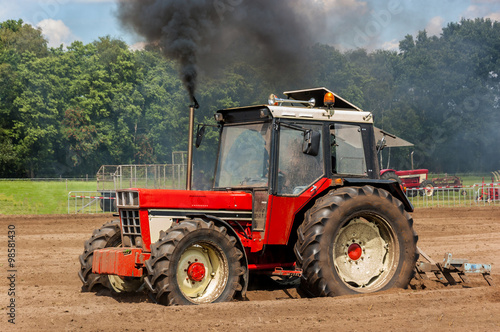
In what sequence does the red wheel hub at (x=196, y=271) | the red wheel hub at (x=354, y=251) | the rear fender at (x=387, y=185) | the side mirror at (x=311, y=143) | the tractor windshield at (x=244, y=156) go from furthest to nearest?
the rear fender at (x=387, y=185) → the red wheel hub at (x=354, y=251) → the tractor windshield at (x=244, y=156) → the side mirror at (x=311, y=143) → the red wheel hub at (x=196, y=271)

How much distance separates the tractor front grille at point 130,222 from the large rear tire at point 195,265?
2.10 ft

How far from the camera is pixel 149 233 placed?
7461 mm

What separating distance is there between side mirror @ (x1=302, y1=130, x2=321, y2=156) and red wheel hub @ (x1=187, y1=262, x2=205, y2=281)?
6.37 ft

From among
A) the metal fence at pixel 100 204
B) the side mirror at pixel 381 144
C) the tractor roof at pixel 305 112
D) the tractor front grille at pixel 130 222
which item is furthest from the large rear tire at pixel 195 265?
the metal fence at pixel 100 204

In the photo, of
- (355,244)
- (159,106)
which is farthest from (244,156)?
(159,106)

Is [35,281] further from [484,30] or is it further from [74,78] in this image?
[484,30]

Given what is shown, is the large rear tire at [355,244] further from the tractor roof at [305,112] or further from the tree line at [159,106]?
the tree line at [159,106]

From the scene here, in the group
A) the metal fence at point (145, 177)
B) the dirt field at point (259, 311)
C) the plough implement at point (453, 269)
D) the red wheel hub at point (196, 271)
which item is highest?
the metal fence at point (145, 177)

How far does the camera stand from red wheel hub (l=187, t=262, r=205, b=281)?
7.17m

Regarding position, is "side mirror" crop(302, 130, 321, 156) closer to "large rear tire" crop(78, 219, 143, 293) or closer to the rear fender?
the rear fender

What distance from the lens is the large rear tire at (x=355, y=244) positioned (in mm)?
7605

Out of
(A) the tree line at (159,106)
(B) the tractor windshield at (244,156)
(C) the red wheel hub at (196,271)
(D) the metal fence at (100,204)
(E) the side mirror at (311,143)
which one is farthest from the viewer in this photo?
(A) the tree line at (159,106)

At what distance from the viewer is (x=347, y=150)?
8.48m

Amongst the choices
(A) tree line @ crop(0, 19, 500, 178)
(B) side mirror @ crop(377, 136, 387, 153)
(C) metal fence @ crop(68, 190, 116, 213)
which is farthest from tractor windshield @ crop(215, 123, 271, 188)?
(A) tree line @ crop(0, 19, 500, 178)
